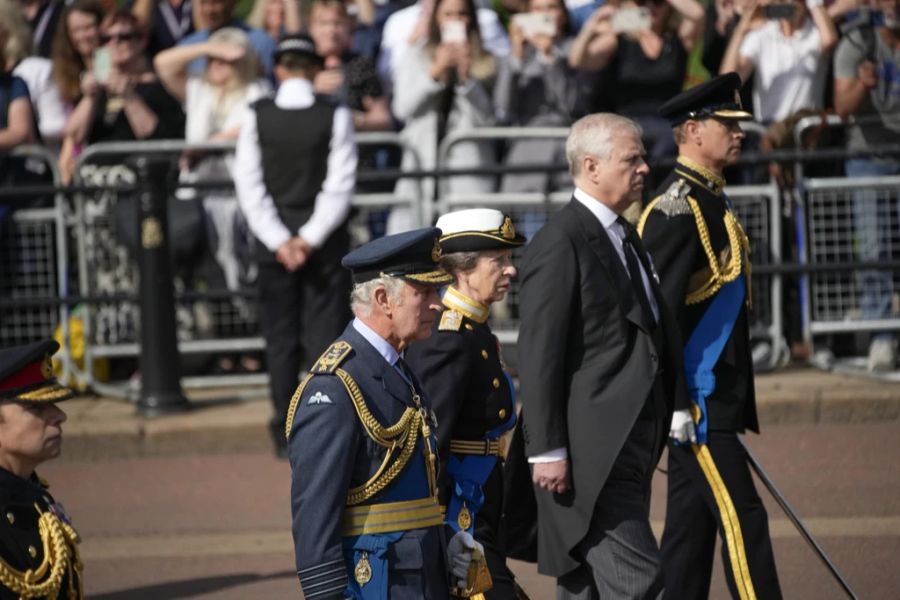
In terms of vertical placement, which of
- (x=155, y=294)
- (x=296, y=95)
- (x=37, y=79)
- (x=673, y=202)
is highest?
(x=37, y=79)

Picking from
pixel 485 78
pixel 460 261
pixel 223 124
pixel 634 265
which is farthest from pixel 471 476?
pixel 223 124

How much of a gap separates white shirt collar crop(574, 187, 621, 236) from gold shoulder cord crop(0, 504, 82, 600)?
2251 millimetres

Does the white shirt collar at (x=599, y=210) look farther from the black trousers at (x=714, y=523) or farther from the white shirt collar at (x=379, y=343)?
the white shirt collar at (x=379, y=343)

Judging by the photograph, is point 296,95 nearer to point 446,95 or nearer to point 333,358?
point 446,95

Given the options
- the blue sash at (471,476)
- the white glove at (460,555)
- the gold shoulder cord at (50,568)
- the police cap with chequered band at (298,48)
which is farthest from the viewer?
the police cap with chequered band at (298,48)

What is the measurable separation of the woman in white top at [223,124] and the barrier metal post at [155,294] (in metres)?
0.59

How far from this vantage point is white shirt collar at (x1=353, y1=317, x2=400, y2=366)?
4.75 metres

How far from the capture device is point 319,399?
180 inches

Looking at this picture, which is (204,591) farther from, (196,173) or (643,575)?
(196,173)

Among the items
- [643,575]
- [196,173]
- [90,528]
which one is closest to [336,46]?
[196,173]

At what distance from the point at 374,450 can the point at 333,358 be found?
261 mm

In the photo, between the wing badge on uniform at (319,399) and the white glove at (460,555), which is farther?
the white glove at (460,555)

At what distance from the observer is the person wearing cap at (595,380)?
5.92 metres

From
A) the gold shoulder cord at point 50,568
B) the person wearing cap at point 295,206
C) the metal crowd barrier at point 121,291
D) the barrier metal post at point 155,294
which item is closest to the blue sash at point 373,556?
the gold shoulder cord at point 50,568
